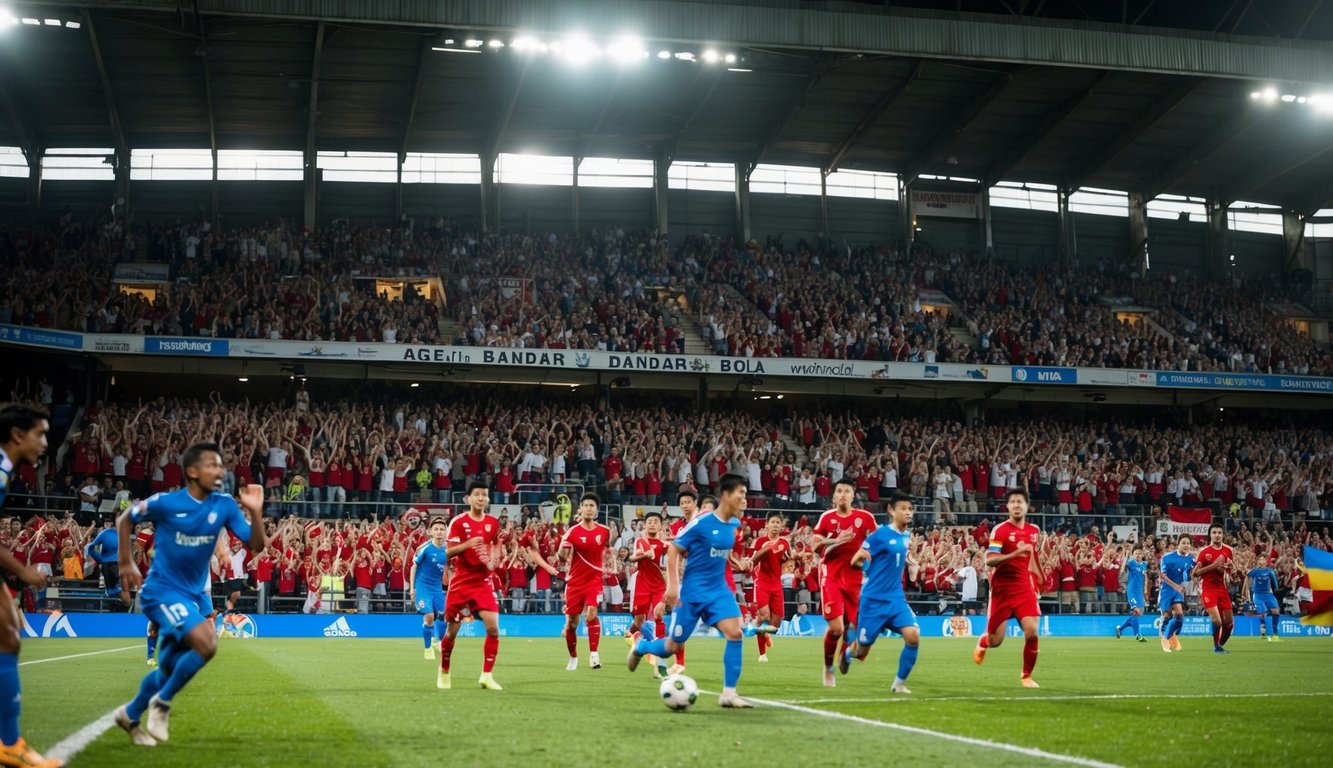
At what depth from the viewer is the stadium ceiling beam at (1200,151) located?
166ft

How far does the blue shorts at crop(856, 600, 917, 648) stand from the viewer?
14.8m

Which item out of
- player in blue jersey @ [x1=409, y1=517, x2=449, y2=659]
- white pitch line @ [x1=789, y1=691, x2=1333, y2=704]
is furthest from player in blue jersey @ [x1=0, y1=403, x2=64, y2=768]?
player in blue jersey @ [x1=409, y1=517, x2=449, y2=659]

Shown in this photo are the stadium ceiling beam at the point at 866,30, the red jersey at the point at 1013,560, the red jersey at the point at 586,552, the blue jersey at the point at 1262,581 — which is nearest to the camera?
the red jersey at the point at 1013,560

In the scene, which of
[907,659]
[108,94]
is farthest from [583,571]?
[108,94]

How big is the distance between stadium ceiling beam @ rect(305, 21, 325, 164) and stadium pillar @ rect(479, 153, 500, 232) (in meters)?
6.98

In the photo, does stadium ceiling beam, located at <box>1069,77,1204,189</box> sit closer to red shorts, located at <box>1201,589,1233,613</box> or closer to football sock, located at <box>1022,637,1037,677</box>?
red shorts, located at <box>1201,589,1233,613</box>

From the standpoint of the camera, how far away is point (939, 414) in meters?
50.4

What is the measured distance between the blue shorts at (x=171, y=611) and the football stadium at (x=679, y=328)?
5.92 meters

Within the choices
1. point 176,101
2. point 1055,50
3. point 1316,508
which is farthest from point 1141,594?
point 176,101

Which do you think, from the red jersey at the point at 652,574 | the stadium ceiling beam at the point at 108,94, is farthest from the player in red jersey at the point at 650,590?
the stadium ceiling beam at the point at 108,94

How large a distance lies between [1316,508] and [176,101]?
147 ft

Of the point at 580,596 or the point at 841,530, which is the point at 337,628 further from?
the point at 841,530

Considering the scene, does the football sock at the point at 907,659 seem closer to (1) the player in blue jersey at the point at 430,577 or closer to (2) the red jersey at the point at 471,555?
(2) the red jersey at the point at 471,555

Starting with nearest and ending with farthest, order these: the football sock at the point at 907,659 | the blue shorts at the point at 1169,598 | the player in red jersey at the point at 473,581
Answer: the football sock at the point at 907,659 → the player in red jersey at the point at 473,581 → the blue shorts at the point at 1169,598
